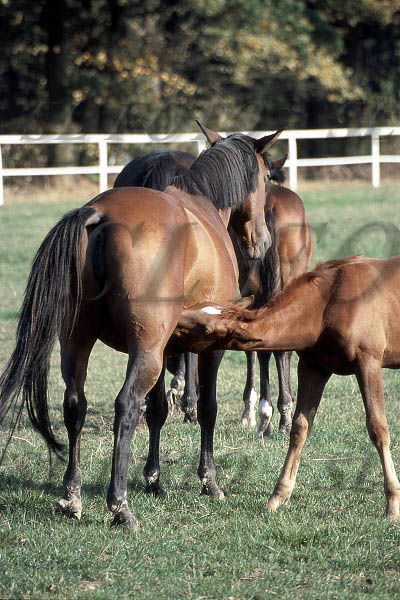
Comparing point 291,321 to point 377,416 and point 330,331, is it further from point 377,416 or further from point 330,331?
point 377,416

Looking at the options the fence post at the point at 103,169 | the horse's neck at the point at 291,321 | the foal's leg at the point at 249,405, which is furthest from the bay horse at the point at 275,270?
the fence post at the point at 103,169

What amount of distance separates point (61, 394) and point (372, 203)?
1256 cm

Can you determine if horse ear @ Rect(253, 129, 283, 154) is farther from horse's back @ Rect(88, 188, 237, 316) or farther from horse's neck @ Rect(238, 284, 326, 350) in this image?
horse's neck @ Rect(238, 284, 326, 350)

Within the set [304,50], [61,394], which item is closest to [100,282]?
[61,394]

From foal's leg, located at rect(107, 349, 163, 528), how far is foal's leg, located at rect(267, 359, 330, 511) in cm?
81

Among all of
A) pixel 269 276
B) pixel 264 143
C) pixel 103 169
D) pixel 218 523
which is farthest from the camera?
pixel 103 169

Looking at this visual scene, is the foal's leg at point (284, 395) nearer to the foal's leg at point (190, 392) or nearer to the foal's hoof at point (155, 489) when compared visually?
the foal's leg at point (190, 392)

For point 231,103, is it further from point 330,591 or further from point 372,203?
point 330,591

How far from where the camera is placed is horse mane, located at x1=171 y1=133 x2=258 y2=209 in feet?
17.7

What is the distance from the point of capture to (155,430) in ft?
17.1

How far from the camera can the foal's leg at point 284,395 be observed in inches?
264

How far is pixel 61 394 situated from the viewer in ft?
25.2

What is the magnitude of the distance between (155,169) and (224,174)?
4.32 ft

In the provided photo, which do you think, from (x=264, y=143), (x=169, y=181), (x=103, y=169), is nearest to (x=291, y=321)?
(x=264, y=143)
